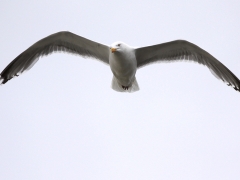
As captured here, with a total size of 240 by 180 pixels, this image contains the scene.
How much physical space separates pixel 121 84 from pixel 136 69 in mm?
369

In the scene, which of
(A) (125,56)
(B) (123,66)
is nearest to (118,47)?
(A) (125,56)

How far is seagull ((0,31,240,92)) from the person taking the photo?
24.3 feet

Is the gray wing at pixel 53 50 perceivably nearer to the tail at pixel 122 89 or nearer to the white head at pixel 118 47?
the tail at pixel 122 89

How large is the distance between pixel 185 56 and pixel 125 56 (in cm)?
116

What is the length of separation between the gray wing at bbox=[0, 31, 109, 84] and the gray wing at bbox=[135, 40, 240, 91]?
689mm

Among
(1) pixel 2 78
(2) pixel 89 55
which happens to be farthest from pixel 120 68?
(1) pixel 2 78

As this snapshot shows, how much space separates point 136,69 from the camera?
25.2 ft

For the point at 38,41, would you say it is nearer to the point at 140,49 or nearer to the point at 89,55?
the point at 89,55

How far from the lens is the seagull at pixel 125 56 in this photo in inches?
291

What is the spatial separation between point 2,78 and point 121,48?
231 centimetres

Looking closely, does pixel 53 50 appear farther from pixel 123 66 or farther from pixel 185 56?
pixel 185 56

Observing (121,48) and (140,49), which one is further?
(140,49)

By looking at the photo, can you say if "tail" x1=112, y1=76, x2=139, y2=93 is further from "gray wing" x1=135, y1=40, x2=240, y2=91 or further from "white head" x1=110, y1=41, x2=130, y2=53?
"white head" x1=110, y1=41, x2=130, y2=53

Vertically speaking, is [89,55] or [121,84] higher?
[89,55]
